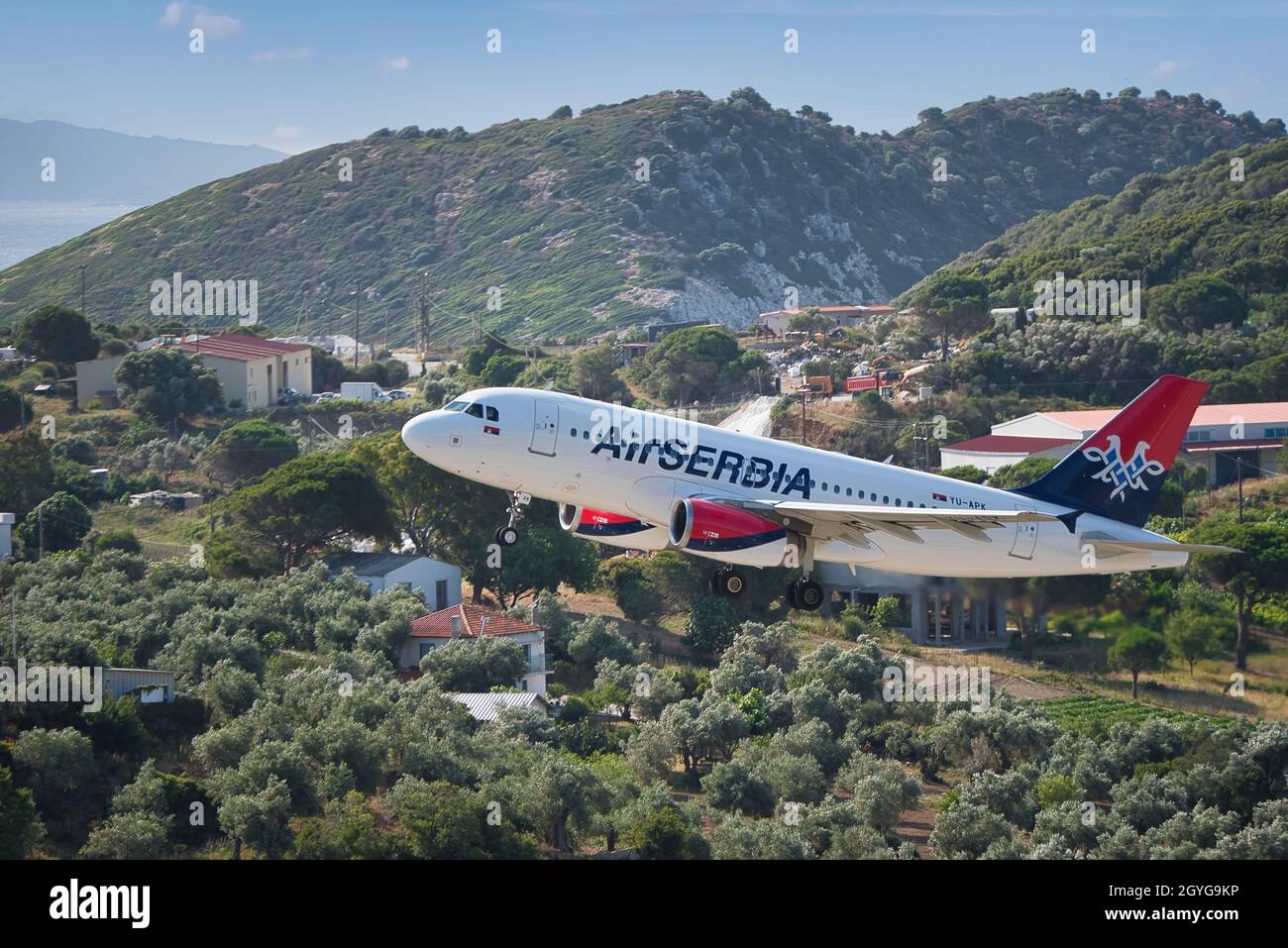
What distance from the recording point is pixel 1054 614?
55062 mm

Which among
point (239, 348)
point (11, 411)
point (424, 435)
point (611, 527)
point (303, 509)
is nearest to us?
point (424, 435)

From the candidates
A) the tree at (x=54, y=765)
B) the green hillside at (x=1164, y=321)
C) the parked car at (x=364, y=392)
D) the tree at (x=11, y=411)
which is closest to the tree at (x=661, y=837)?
the tree at (x=54, y=765)

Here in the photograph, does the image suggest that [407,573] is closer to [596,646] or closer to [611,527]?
[596,646]

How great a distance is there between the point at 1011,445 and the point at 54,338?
300ft

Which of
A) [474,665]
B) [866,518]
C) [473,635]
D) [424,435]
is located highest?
[424,435]

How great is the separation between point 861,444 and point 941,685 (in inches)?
1823

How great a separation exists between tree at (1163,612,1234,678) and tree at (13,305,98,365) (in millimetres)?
113108

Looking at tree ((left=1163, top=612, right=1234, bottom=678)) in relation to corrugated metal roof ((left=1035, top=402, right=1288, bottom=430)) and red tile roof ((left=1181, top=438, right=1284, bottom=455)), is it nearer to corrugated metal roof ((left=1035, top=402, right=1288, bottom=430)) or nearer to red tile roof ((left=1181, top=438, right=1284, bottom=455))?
red tile roof ((left=1181, top=438, right=1284, bottom=455))

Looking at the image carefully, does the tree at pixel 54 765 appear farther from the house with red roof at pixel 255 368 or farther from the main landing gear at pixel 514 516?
the house with red roof at pixel 255 368

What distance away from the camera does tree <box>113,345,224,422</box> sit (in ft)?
417

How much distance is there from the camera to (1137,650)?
61219mm

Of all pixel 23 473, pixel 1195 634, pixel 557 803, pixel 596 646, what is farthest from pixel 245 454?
pixel 1195 634
